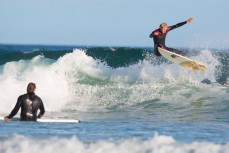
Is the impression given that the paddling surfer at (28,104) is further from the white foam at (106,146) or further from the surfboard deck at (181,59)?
the surfboard deck at (181,59)

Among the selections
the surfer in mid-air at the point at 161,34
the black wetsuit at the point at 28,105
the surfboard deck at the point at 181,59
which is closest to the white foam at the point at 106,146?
the black wetsuit at the point at 28,105

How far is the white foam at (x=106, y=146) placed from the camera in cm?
877

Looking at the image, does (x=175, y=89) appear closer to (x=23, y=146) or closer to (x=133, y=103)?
(x=133, y=103)

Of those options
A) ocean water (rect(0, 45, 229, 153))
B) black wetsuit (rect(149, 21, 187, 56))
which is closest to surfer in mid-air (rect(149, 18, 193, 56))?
black wetsuit (rect(149, 21, 187, 56))

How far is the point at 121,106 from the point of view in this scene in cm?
1775

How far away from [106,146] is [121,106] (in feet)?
28.9

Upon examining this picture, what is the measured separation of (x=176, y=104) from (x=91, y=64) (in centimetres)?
714

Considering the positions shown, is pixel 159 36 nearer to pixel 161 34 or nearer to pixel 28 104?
pixel 161 34

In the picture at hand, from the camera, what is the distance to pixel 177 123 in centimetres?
1298

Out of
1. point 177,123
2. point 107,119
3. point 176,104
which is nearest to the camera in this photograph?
point 177,123

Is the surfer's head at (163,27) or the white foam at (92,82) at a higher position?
the surfer's head at (163,27)

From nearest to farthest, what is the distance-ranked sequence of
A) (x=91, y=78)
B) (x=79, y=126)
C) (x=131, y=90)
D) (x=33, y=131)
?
(x=33, y=131), (x=79, y=126), (x=131, y=90), (x=91, y=78)

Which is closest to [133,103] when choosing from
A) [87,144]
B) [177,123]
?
[177,123]

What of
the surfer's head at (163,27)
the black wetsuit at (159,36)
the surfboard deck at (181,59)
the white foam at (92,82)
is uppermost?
the surfer's head at (163,27)
